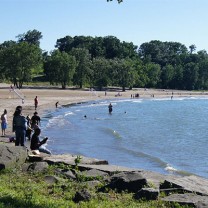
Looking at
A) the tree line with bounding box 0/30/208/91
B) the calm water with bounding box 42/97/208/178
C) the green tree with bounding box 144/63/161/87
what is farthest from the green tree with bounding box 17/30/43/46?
the calm water with bounding box 42/97/208/178

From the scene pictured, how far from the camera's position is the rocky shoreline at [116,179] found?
9.23 meters

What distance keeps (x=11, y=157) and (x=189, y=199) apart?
5.37m

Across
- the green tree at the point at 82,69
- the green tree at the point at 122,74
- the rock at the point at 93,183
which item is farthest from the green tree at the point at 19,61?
the rock at the point at 93,183

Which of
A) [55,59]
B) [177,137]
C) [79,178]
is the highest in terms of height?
[55,59]

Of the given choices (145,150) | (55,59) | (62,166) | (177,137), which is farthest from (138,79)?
(62,166)

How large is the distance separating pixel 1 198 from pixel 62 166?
4313 millimetres

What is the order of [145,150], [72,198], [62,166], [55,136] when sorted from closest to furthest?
1. [72,198]
2. [62,166]
3. [145,150]
4. [55,136]

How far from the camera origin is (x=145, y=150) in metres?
30.0

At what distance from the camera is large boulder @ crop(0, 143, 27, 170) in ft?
38.1

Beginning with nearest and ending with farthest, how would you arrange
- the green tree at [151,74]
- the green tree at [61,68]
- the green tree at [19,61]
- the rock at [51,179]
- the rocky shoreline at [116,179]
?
the rocky shoreline at [116,179], the rock at [51,179], the green tree at [19,61], the green tree at [61,68], the green tree at [151,74]

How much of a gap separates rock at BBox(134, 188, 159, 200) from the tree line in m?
97.7

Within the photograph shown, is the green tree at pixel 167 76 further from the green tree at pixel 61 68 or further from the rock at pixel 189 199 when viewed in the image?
the rock at pixel 189 199

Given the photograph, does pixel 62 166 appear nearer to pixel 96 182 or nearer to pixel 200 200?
pixel 96 182

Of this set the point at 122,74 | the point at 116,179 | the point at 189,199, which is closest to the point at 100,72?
the point at 122,74
